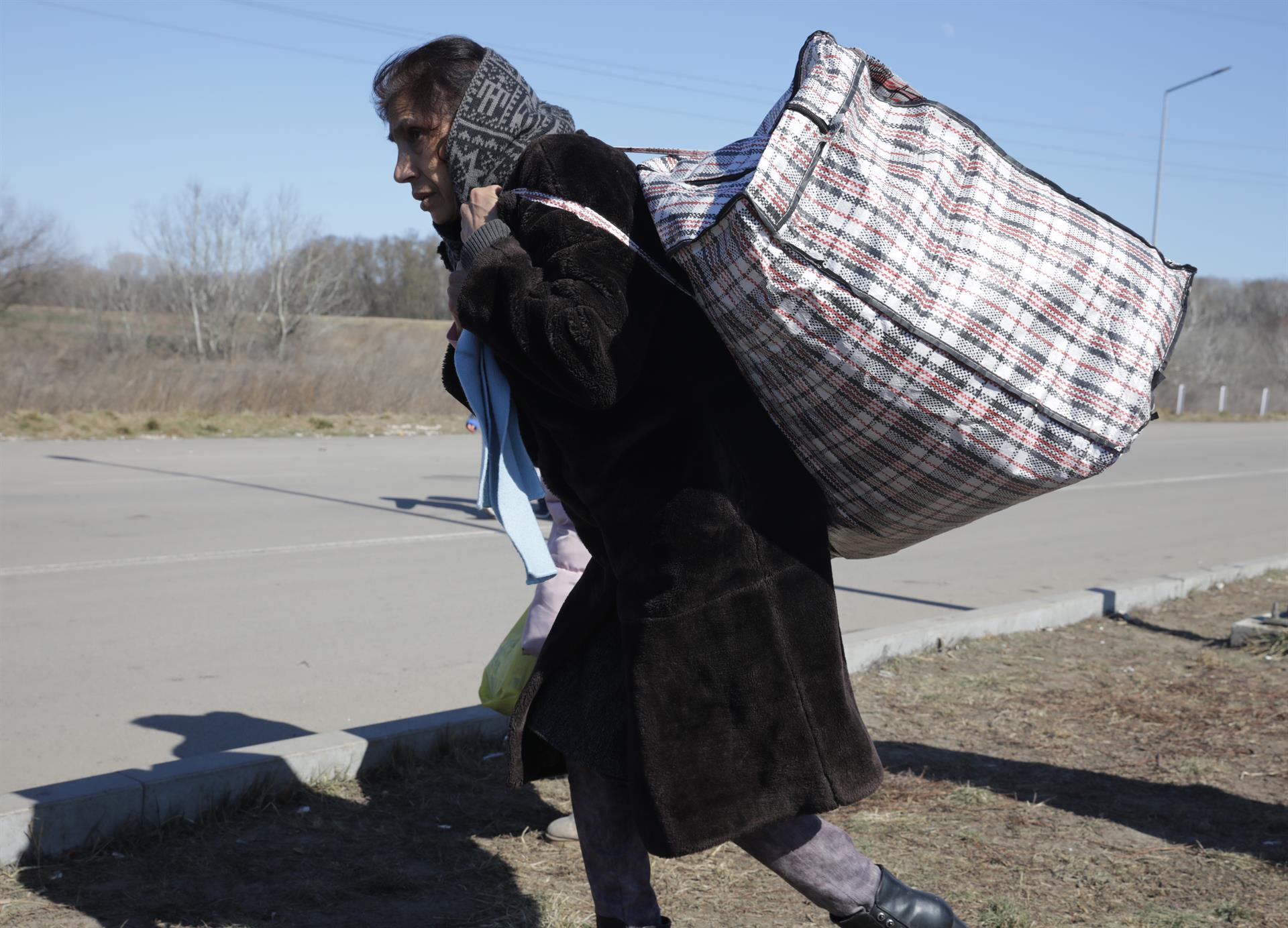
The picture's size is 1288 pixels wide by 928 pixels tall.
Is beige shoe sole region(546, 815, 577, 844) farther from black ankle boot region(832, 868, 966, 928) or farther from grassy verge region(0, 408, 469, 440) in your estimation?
grassy verge region(0, 408, 469, 440)

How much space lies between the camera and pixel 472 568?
8719mm

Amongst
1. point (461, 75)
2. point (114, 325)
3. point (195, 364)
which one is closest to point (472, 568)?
point (461, 75)

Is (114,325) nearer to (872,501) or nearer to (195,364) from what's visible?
(195,364)

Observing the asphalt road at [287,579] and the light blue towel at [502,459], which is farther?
the asphalt road at [287,579]

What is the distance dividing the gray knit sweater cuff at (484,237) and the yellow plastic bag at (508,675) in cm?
170

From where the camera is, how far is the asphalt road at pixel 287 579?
5238mm

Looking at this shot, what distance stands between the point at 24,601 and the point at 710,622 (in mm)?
6318

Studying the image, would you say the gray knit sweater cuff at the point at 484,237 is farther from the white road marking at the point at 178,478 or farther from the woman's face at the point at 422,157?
the white road marking at the point at 178,478

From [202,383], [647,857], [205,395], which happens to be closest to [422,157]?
[647,857]

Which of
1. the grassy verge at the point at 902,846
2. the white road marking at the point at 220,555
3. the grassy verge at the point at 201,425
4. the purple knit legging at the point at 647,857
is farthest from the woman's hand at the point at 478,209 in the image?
the grassy verge at the point at 201,425

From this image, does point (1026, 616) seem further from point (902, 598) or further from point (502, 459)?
point (502, 459)

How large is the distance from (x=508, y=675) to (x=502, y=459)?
5.12ft

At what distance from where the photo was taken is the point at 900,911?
7.43 ft

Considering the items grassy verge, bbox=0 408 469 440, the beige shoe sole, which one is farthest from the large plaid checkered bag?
grassy verge, bbox=0 408 469 440
